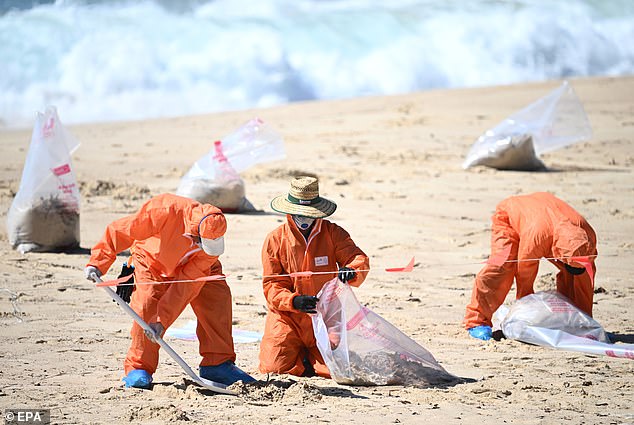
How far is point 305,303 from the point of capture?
4.95m

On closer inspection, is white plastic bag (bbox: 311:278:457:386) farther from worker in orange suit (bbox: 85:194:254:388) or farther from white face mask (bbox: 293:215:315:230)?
worker in orange suit (bbox: 85:194:254:388)

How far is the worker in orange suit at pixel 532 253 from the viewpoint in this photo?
5.67 metres

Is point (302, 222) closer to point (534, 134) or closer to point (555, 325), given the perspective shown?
point (555, 325)

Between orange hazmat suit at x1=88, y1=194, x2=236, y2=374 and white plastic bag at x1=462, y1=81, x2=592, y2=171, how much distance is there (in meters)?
6.41

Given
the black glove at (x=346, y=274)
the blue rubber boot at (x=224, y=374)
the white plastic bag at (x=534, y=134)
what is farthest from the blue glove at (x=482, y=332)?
the white plastic bag at (x=534, y=134)

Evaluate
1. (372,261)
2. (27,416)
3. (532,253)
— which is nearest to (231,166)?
(372,261)

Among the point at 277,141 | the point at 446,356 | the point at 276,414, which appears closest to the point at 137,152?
the point at 277,141

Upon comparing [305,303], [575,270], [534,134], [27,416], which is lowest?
[27,416]

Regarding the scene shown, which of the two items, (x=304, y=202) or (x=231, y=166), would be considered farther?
(x=231, y=166)

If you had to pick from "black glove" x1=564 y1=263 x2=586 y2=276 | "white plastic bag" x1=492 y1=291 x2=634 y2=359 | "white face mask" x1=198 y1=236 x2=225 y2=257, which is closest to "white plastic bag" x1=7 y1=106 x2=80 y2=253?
"white face mask" x1=198 y1=236 x2=225 y2=257

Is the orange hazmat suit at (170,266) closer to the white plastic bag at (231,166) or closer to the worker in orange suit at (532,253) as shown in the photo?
the worker in orange suit at (532,253)

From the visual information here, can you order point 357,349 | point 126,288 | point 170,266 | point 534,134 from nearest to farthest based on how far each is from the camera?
point 170,266
point 126,288
point 357,349
point 534,134

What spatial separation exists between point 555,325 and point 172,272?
2.39 meters

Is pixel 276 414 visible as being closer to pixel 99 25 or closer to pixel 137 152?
pixel 137 152
